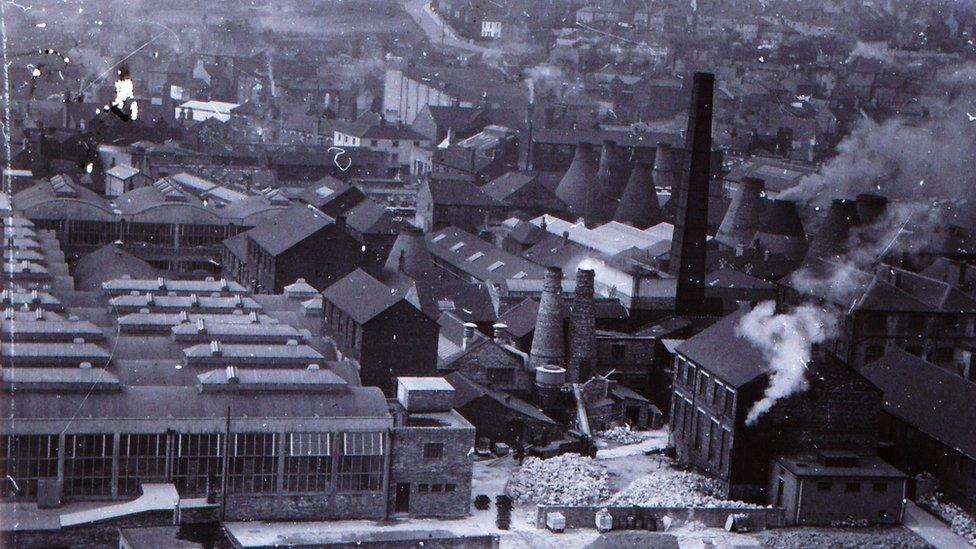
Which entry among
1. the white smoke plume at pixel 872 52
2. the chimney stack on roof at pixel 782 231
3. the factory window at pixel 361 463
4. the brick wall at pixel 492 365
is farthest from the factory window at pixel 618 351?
the white smoke plume at pixel 872 52

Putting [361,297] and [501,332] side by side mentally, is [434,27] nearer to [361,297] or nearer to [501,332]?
[501,332]

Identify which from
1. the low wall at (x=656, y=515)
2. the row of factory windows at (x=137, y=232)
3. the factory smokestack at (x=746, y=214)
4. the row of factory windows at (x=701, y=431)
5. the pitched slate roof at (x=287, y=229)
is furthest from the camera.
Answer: the factory smokestack at (x=746, y=214)

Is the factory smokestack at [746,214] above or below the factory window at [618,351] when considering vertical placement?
above

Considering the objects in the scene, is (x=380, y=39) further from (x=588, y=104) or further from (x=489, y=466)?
(x=489, y=466)

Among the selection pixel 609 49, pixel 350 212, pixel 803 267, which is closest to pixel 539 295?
pixel 803 267

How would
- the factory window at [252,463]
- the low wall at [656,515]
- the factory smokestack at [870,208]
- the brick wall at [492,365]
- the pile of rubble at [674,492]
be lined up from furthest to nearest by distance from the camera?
the factory smokestack at [870,208], the brick wall at [492,365], the pile of rubble at [674,492], the low wall at [656,515], the factory window at [252,463]

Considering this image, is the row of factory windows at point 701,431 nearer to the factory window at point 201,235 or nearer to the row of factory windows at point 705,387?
the row of factory windows at point 705,387

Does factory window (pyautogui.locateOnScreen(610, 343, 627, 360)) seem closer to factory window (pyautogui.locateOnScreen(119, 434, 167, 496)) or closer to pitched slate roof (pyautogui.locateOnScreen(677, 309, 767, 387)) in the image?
pitched slate roof (pyautogui.locateOnScreen(677, 309, 767, 387))

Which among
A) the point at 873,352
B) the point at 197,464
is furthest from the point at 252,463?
the point at 873,352
